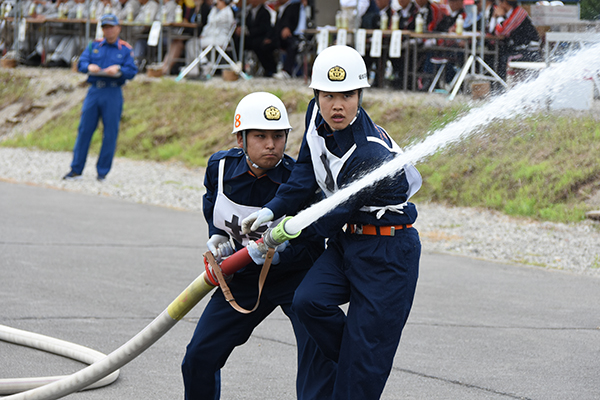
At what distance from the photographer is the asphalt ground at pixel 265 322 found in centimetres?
481

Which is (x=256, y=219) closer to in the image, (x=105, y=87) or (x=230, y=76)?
(x=105, y=87)

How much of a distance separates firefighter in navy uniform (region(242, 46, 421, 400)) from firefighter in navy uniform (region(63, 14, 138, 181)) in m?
9.21

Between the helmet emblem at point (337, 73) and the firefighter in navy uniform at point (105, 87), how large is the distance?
9198 mm

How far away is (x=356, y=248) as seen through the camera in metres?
3.47

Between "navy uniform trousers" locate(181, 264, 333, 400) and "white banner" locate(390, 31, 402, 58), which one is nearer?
"navy uniform trousers" locate(181, 264, 333, 400)

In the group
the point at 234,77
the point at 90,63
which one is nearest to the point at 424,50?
the point at 234,77

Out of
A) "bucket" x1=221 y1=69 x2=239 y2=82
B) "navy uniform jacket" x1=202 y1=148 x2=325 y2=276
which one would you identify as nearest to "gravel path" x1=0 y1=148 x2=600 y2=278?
"bucket" x1=221 y1=69 x2=239 y2=82

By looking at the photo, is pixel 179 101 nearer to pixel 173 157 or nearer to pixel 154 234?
pixel 173 157

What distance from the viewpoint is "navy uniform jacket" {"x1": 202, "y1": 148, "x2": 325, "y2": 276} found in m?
3.85

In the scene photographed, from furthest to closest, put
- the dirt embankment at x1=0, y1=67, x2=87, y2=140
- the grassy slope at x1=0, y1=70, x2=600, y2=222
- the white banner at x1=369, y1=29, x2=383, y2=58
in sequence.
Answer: the dirt embankment at x1=0, y1=67, x2=87, y2=140 → the white banner at x1=369, y1=29, x2=383, y2=58 → the grassy slope at x1=0, y1=70, x2=600, y2=222

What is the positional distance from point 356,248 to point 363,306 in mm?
244

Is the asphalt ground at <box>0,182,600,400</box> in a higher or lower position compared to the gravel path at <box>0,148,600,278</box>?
higher

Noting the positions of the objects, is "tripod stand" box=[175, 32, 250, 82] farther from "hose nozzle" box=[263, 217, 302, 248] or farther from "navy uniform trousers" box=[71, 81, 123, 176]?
"hose nozzle" box=[263, 217, 302, 248]

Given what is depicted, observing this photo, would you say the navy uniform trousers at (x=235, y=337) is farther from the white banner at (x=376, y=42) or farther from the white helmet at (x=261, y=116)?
the white banner at (x=376, y=42)
